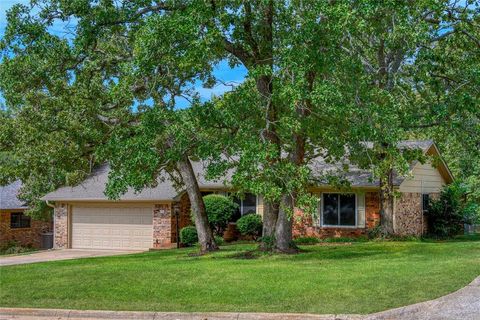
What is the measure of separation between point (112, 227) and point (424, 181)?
1456 centimetres

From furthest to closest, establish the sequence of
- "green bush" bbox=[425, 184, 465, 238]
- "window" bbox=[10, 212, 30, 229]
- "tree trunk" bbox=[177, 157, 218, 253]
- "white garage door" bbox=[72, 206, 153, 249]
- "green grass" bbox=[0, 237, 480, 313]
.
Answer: "window" bbox=[10, 212, 30, 229], "white garage door" bbox=[72, 206, 153, 249], "green bush" bbox=[425, 184, 465, 238], "tree trunk" bbox=[177, 157, 218, 253], "green grass" bbox=[0, 237, 480, 313]

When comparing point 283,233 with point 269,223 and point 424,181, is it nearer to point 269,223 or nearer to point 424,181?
point 269,223

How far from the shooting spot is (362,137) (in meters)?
15.5

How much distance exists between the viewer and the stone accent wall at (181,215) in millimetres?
27234

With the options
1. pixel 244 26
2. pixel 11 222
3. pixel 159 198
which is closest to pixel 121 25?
pixel 244 26

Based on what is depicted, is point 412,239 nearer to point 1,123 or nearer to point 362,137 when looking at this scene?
point 362,137

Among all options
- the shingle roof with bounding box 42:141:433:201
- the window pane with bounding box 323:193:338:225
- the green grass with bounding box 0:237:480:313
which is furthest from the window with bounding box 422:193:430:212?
the green grass with bounding box 0:237:480:313

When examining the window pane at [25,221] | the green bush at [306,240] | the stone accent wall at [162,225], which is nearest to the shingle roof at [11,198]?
the window pane at [25,221]

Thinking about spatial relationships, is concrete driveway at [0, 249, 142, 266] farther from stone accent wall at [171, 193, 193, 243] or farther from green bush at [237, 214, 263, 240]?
green bush at [237, 214, 263, 240]

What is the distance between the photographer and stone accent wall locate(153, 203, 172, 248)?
89.1 feet

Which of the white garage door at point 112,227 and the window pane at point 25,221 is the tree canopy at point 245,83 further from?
the window pane at point 25,221

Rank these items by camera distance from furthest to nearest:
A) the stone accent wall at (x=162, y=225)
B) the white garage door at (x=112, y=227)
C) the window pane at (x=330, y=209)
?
the white garage door at (x=112, y=227), the stone accent wall at (x=162, y=225), the window pane at (x=330, y=209)

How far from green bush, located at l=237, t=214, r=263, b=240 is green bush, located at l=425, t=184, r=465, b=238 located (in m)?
7.63

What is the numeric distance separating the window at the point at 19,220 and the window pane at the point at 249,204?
1451cm
